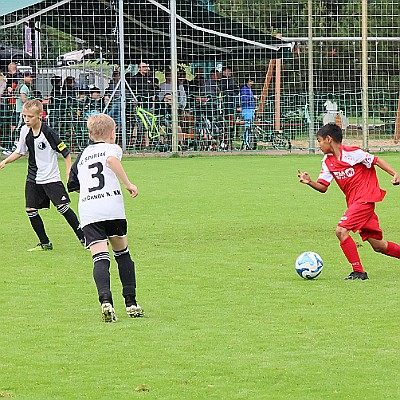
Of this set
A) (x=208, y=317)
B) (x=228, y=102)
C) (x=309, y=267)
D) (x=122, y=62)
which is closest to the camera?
(x=208, y=317)

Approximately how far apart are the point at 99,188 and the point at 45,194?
4.00 meters

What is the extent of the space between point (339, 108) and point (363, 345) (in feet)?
67.5

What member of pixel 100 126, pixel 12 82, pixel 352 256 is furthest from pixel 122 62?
pixel 100 126

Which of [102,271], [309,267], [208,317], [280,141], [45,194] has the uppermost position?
[280,141]

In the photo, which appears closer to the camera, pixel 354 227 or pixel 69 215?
pixel 354 227

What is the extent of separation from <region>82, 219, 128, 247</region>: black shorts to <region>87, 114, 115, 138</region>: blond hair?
0.64 m

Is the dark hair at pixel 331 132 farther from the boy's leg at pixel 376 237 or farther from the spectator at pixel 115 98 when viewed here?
the spectator at pixel 115 98

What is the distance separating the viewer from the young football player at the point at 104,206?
759 cm

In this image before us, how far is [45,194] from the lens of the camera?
11508mm

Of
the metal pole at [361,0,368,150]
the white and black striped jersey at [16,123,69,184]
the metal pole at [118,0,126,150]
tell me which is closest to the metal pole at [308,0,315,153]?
the metal pole at [361,0,368,150]

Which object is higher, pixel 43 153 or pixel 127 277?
pixel 43 153

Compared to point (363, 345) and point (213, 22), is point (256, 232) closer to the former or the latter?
point (363, 345)

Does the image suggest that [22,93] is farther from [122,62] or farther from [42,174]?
[42,174]

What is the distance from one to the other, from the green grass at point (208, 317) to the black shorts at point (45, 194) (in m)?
0.50
